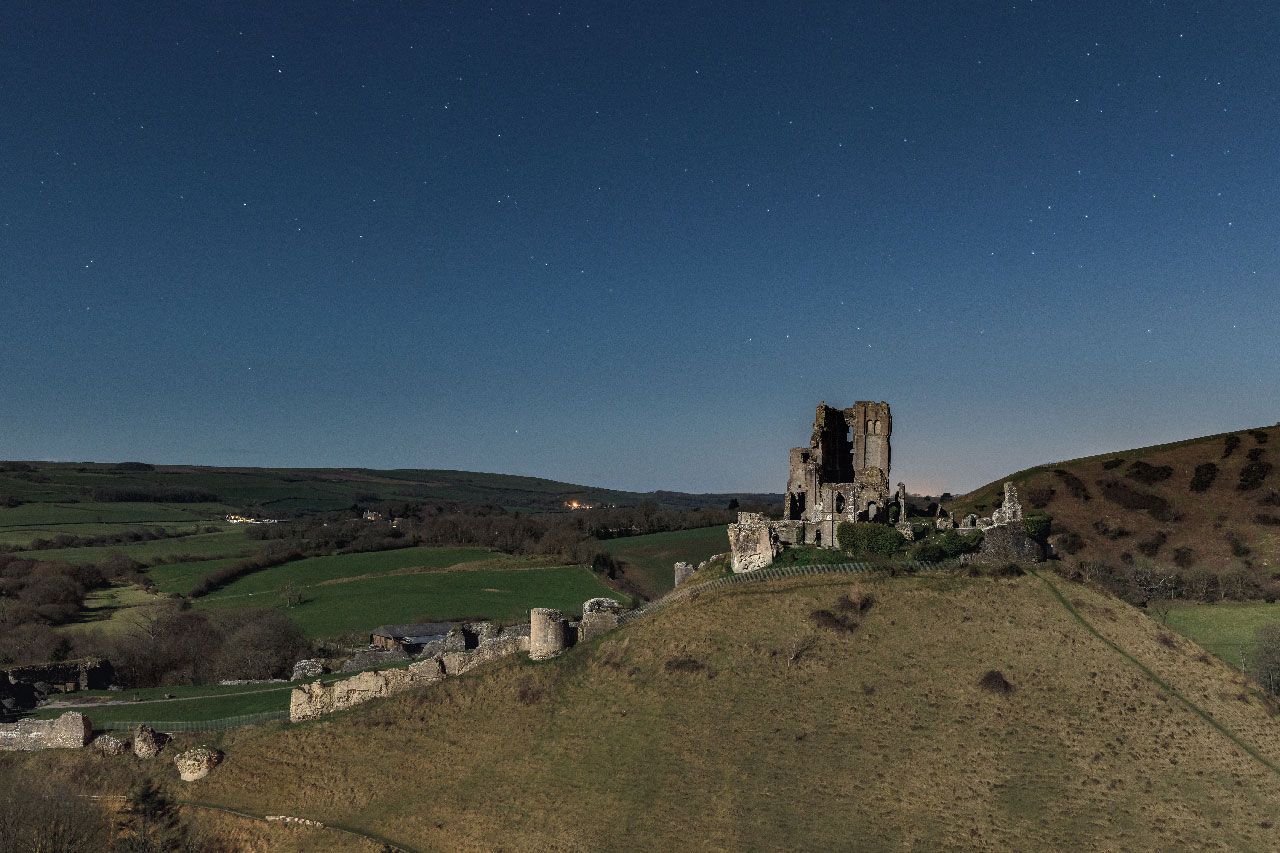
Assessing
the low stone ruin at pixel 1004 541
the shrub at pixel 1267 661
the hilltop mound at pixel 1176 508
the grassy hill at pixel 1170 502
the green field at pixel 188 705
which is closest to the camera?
the green field at pixel 188 705

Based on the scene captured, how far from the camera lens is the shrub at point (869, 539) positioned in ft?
157

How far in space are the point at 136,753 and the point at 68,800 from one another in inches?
155

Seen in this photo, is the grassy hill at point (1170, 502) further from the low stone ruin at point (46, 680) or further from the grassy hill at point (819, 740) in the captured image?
the low stone ruin at point (46, 680)

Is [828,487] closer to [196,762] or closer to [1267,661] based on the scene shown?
[1267,661]

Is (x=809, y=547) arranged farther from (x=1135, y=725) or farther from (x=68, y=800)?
(x=68, y=800)

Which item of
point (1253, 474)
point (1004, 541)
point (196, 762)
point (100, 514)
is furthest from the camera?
point (100, 514)

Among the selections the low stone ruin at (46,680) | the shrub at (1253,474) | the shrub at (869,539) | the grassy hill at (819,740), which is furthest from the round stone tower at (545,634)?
the shrub at (1253,474)

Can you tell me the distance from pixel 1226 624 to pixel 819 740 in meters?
51.2

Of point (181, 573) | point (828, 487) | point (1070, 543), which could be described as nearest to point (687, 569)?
point (828, 487)

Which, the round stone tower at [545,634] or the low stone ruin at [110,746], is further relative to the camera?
the round stone tower at [545,634]

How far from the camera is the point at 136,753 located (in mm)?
41219

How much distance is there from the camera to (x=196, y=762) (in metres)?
39.8

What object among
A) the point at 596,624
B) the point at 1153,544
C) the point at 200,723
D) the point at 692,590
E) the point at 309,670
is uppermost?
the point at 1153,544

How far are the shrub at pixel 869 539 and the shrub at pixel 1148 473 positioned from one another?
7731cm
